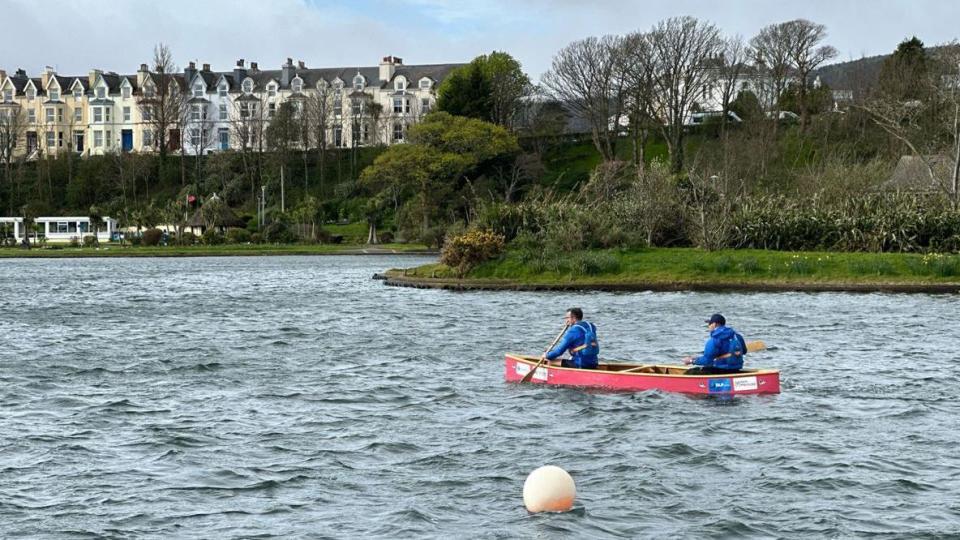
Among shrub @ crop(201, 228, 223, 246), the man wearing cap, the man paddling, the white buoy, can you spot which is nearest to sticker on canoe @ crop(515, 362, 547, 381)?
the man paddling

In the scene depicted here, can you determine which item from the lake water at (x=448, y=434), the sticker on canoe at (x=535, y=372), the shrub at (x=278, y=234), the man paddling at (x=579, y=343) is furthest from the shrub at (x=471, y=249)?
the shrub at (x=278, y=234)

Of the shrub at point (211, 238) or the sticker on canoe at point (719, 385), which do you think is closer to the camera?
the sticker on canoe at point (719, 385)

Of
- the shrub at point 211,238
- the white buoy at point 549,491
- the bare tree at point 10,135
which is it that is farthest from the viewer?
the bare tree at point 10,135

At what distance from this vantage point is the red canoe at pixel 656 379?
2859 centimetres

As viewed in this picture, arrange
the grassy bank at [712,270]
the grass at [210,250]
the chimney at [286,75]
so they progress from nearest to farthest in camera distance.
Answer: the grassy bank at [712,270] → the grass at [210,250] → the chimney at [286,75]

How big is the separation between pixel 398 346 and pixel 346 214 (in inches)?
3731

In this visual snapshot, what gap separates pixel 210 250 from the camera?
114 metres

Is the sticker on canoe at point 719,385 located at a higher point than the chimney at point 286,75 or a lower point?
lower

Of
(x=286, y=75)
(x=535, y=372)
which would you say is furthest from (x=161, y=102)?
(x=535, y=372)

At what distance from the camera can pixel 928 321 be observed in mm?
46250

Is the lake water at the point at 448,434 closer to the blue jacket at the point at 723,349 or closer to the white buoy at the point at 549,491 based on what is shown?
the white buoy at the point at 549,491

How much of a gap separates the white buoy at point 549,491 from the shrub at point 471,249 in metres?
47.9

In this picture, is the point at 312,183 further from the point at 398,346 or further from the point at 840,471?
the point at 840,471

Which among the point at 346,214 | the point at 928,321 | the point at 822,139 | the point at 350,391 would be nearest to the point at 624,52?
the point at 822,139
